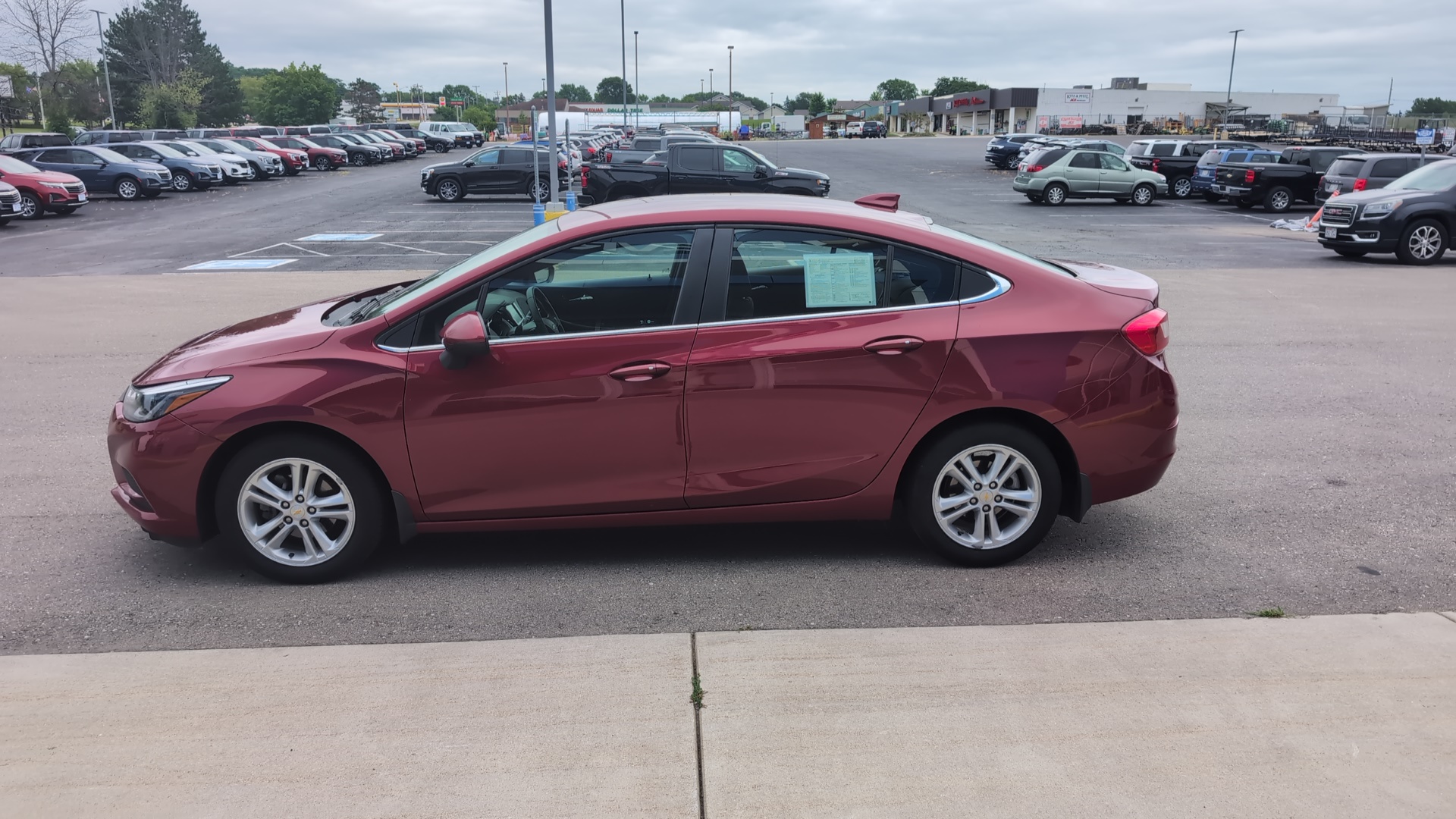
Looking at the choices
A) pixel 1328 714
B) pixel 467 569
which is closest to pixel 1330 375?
pixel 1328 714

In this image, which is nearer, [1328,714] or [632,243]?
[1328,714]

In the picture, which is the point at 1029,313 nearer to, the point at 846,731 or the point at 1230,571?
the point at 1230,571

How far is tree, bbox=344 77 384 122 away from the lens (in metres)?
132

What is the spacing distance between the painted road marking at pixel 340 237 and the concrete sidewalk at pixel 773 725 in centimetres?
1845

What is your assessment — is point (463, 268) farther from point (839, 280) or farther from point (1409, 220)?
point (1409, 220)

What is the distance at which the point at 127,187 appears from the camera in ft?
102

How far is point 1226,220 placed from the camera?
26094 mm

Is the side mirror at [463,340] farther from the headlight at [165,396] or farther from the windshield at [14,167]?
the windshield at [14,167]

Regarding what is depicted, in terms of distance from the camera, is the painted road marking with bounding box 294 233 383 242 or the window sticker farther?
the painted road marking with bounding box 294 233 383 242

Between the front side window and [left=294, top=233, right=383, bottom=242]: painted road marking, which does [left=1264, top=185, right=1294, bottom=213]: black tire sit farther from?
the front side window

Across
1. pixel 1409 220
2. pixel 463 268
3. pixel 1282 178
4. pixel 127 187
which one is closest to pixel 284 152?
pixel 127 187

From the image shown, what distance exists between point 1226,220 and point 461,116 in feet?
440

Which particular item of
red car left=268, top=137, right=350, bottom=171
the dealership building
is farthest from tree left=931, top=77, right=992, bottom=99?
red car left=268, top=137, right=350, bottom=171

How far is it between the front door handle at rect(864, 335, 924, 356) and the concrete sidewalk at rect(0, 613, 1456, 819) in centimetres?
117
